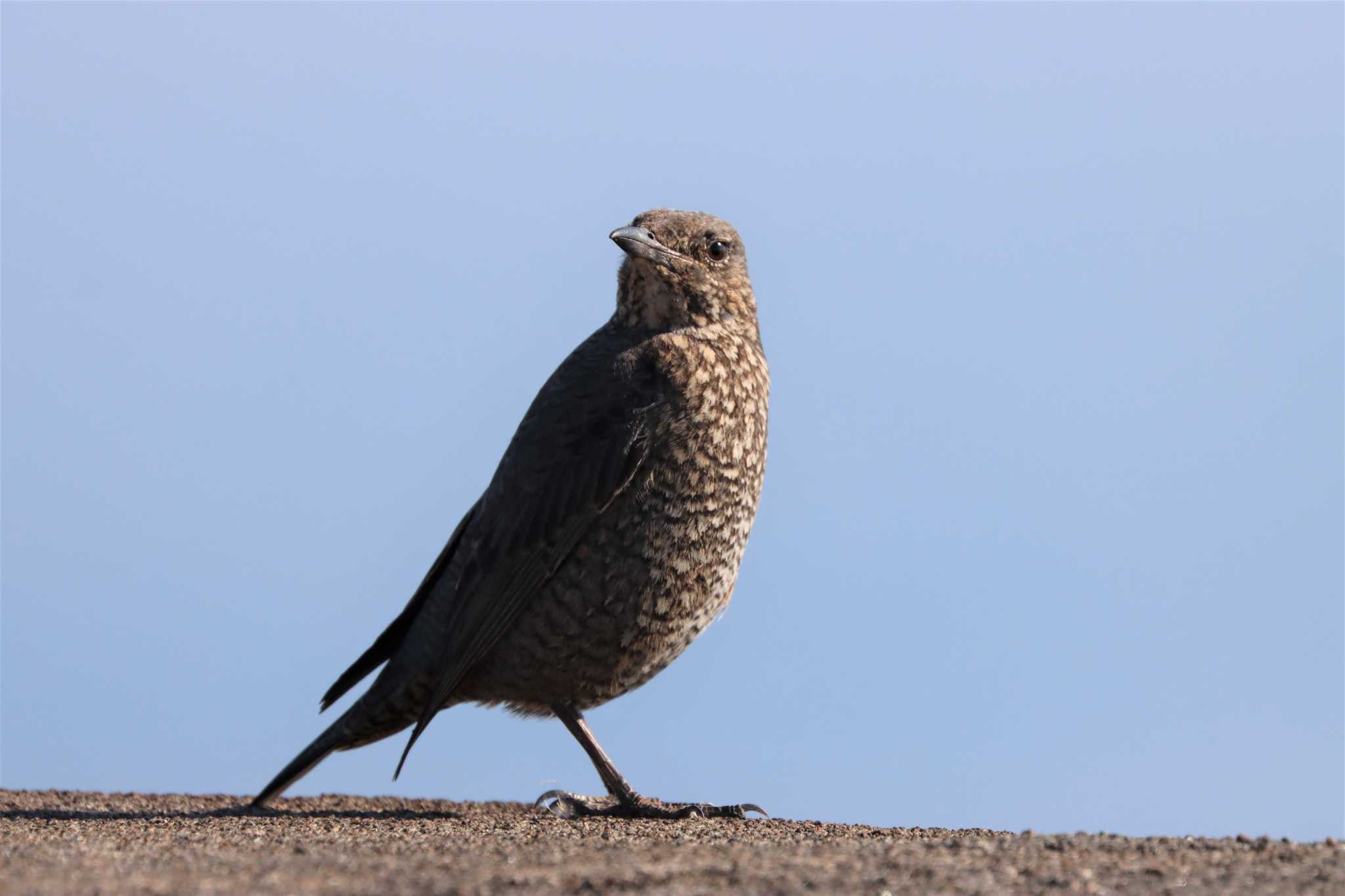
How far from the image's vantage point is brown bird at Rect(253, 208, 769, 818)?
702 centimetres

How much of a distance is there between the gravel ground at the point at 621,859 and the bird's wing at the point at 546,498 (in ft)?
3.02

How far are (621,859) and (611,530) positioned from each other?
2.35 meters

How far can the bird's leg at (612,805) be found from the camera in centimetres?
705

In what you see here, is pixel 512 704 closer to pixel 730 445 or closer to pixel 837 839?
pixel 730 445

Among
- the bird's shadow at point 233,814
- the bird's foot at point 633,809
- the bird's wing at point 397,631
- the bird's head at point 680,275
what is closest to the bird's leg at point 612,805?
the bird's foot at point 633,809

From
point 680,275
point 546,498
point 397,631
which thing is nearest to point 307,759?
point 397,631

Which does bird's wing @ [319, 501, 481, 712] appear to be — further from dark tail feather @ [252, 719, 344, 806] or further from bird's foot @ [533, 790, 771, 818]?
bird's foot @ [533, 790, 771, 818]

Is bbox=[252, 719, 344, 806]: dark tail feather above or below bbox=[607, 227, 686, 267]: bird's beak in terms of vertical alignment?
below

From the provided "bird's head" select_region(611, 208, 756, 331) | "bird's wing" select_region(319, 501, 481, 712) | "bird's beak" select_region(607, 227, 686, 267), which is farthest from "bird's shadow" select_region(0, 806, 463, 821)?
"bird's beak" select_region(607, 227, 686, 267)

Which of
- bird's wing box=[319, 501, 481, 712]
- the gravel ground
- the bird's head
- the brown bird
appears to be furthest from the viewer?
bird's wing box=[319, 501, 481, 712]

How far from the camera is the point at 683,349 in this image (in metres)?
7.39

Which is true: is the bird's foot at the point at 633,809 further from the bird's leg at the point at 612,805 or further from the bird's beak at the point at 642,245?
the bird's beak at the point at 642,245

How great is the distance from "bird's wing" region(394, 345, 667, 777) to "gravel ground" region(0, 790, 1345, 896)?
0.92 m

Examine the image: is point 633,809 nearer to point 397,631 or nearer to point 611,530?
point 611,530
